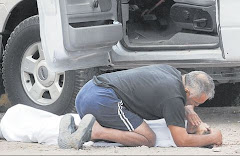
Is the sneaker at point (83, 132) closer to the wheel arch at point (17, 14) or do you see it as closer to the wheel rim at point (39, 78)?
the wheel rim at point (39, 78)

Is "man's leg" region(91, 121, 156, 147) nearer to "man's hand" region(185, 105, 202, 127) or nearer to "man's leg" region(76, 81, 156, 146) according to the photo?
"man's leg" region(76, 81, 156, 146)

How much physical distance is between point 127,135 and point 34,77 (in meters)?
2.04

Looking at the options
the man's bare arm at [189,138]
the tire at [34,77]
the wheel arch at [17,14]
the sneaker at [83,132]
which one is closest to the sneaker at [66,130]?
the sneaker at [83,132]

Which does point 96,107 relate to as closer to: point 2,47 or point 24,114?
point 24,114

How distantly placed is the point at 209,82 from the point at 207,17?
56.8 inches

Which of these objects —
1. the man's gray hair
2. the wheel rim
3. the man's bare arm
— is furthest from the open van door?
the man's bare arm

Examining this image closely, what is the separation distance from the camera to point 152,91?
7.05 meters

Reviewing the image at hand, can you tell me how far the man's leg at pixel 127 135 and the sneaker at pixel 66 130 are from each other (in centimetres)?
18

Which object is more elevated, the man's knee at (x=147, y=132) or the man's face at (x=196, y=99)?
the man's face at (x=196, y=99)

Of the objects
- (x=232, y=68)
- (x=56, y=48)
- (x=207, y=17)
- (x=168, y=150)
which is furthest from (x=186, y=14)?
(x=168, y=150)

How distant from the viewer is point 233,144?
7.38 meters

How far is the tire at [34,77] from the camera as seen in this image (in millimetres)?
8531

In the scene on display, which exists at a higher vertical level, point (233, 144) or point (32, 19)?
point (32, 19)

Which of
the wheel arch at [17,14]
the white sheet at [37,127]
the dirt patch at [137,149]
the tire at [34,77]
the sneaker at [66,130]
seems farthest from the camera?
the wheel arch at [17,14]
